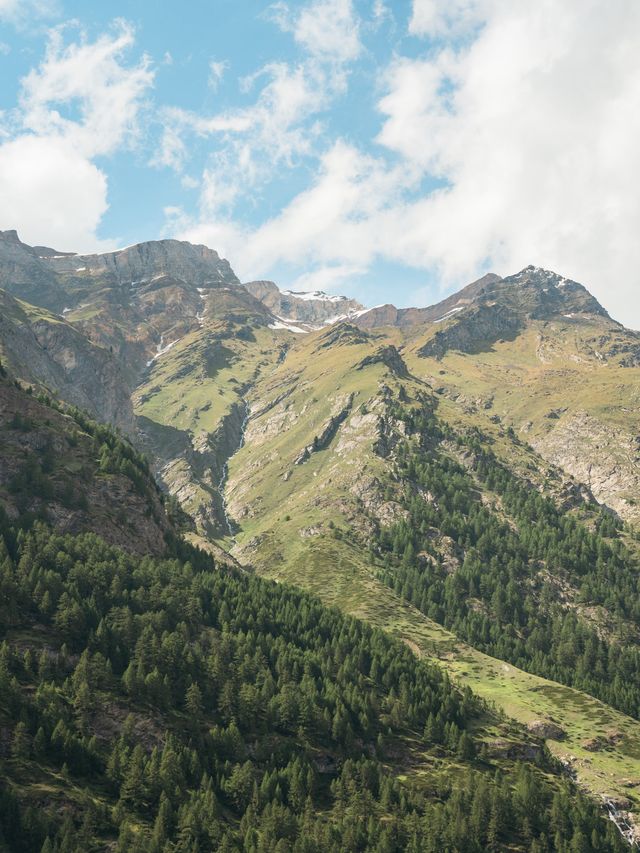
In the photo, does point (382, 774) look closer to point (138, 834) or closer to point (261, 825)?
point (261, 825)

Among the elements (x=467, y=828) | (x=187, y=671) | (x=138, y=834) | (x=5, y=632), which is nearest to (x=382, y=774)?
(x=467, y=828)

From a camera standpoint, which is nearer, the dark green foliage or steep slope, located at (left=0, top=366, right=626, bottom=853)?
steep slope, located at (left=0, top=366, right=626, bottom=853)

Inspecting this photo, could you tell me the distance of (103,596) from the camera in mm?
169500

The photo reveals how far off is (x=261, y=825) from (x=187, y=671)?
147 ft

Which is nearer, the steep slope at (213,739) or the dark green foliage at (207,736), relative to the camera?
the steep slope at (213,739)

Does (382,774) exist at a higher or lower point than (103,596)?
lower

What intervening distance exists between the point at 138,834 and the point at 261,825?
2370 cm

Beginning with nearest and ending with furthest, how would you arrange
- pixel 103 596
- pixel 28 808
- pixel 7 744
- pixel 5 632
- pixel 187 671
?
pixel 28 808
pixel 7 744
pixel 5 632
pixel 187 671
pixel 103 596

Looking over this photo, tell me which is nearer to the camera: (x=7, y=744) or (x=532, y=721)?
(x=7, y=744)

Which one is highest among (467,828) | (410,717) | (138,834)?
(410,717)

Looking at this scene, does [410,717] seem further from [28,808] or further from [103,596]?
[28,808]

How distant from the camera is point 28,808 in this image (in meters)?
101

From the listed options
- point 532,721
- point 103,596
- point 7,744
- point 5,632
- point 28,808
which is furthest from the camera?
point 532,721

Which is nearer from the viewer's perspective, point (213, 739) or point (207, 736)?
point (213, 739)
